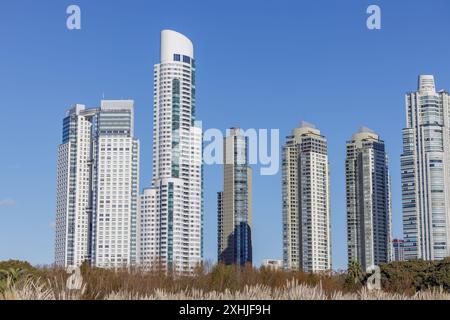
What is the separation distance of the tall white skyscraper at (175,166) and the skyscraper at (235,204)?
8.21 m

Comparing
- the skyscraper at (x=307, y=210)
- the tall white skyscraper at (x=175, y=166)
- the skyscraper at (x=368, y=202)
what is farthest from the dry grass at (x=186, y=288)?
the skyscraper at (x=368, y=202)

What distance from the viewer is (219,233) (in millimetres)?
173750

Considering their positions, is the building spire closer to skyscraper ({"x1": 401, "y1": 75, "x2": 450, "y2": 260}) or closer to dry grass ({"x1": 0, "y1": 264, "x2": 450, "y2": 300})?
skyscraper ({"x1": 401, "y1": 75, "x2": 450, "y2": 260})

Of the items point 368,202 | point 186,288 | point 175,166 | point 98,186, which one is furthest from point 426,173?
point 186,288

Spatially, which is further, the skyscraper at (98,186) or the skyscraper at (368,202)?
the skyscraper at (98,186)

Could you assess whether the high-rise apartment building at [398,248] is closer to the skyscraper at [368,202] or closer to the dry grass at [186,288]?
the skyscraper at [368,202]

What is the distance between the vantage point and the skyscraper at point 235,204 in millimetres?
168500

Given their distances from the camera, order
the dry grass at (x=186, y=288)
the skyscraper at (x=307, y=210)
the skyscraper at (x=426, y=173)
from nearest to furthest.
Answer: the dry grass at (x=186, y=288) → the skyscraper at (x=426, y=173) → the skyscraper at (x=307, y=210)

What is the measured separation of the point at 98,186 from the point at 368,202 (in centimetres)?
5757

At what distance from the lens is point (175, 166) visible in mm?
168625

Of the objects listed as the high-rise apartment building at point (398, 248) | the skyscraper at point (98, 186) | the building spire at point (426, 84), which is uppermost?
the building spire at point (426, 84)

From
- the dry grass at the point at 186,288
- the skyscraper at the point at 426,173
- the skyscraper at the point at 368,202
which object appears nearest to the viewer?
the dry grass at the point at 186,288

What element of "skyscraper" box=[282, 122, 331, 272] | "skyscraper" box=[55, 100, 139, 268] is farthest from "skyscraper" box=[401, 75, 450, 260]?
"skyscraper" box=[55, 100, 139, 268]

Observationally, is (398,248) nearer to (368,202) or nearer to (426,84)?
(368,202)
